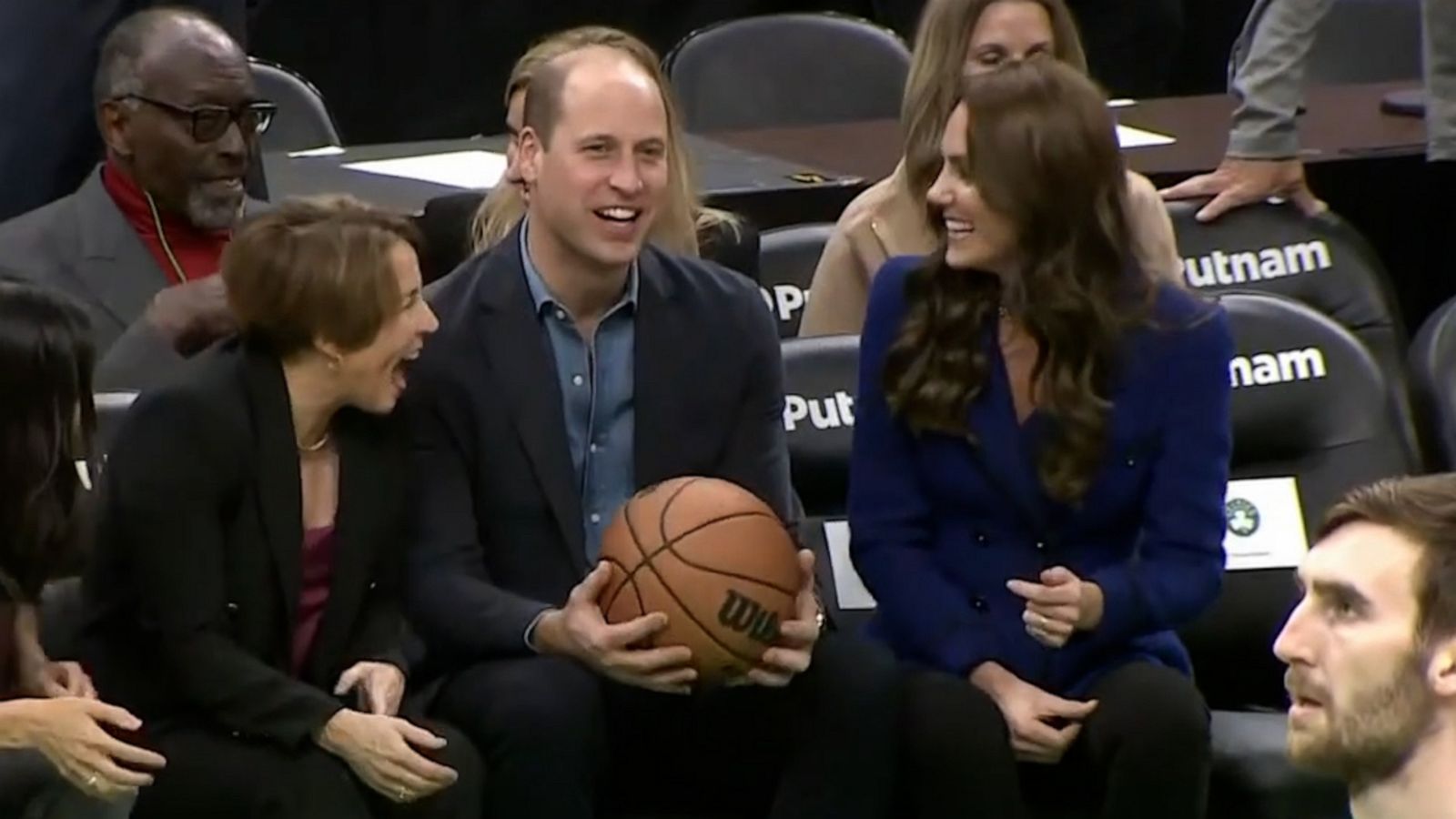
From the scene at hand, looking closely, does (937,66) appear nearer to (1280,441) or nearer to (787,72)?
(1280,441)

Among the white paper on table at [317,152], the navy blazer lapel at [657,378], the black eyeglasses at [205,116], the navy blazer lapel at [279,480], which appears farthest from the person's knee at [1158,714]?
the white paper on table at [317,152]

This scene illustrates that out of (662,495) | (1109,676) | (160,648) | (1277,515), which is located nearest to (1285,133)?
(1277,515)

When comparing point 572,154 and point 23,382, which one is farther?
point 572,154

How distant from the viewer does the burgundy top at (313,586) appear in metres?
3.77

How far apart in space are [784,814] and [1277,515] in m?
1.15

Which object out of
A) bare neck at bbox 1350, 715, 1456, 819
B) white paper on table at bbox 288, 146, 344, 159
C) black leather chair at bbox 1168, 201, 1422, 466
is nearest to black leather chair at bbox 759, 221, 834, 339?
black leather chair at bbox 1168, 201, 1422, 466

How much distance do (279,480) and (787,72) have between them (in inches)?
134

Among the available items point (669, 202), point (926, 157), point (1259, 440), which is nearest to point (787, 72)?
point (926, 157)

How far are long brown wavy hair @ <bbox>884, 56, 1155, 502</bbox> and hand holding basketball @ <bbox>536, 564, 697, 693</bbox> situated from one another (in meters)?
0.61

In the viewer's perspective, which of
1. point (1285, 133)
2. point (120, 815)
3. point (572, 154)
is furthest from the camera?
point (1285, 133)

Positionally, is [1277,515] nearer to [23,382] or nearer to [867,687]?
[867,687]

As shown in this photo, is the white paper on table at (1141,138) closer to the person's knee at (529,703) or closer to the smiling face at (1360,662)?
the person's knee at (529,703)

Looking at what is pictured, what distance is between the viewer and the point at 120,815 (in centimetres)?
342

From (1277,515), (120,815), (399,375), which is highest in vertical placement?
(399,375)
